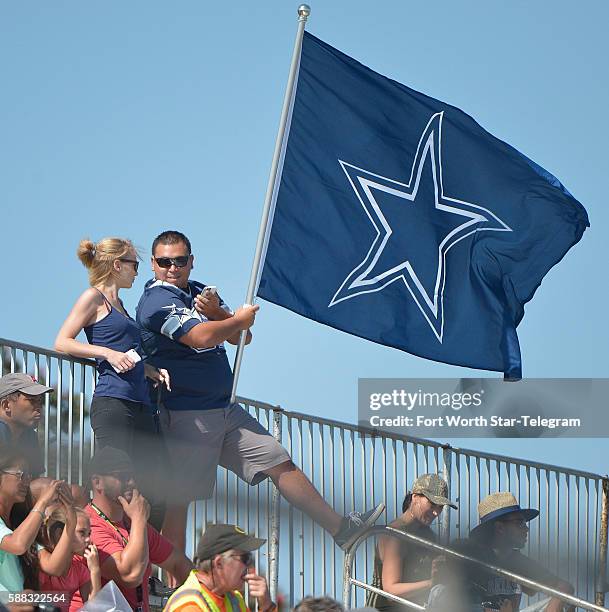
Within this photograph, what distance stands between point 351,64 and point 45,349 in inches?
121

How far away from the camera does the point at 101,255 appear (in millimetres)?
9492

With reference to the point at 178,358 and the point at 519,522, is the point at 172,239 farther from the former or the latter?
the point at 519,522

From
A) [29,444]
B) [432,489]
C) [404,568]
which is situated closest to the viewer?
[29,444]

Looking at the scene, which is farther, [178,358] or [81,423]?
[81,423]

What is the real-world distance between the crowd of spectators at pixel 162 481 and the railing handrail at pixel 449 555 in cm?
6

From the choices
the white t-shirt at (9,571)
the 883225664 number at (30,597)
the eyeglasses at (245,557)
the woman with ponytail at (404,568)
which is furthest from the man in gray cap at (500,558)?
the white t-shirt at (9,571)

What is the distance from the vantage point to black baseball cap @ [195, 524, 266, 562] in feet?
26.2

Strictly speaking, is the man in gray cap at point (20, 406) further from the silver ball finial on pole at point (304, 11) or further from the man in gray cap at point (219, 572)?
the silver ball finial on pole at point (304, 11)

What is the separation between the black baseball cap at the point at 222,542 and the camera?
799 centimetres

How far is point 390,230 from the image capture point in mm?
10898

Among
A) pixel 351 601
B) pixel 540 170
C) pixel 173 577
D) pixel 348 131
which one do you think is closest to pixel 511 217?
pixel 540 170

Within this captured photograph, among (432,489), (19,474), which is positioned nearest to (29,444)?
(19,474)

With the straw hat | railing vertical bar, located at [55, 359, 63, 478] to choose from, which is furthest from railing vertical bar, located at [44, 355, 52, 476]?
the straw hat

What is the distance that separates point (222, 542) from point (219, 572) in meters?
0.15
